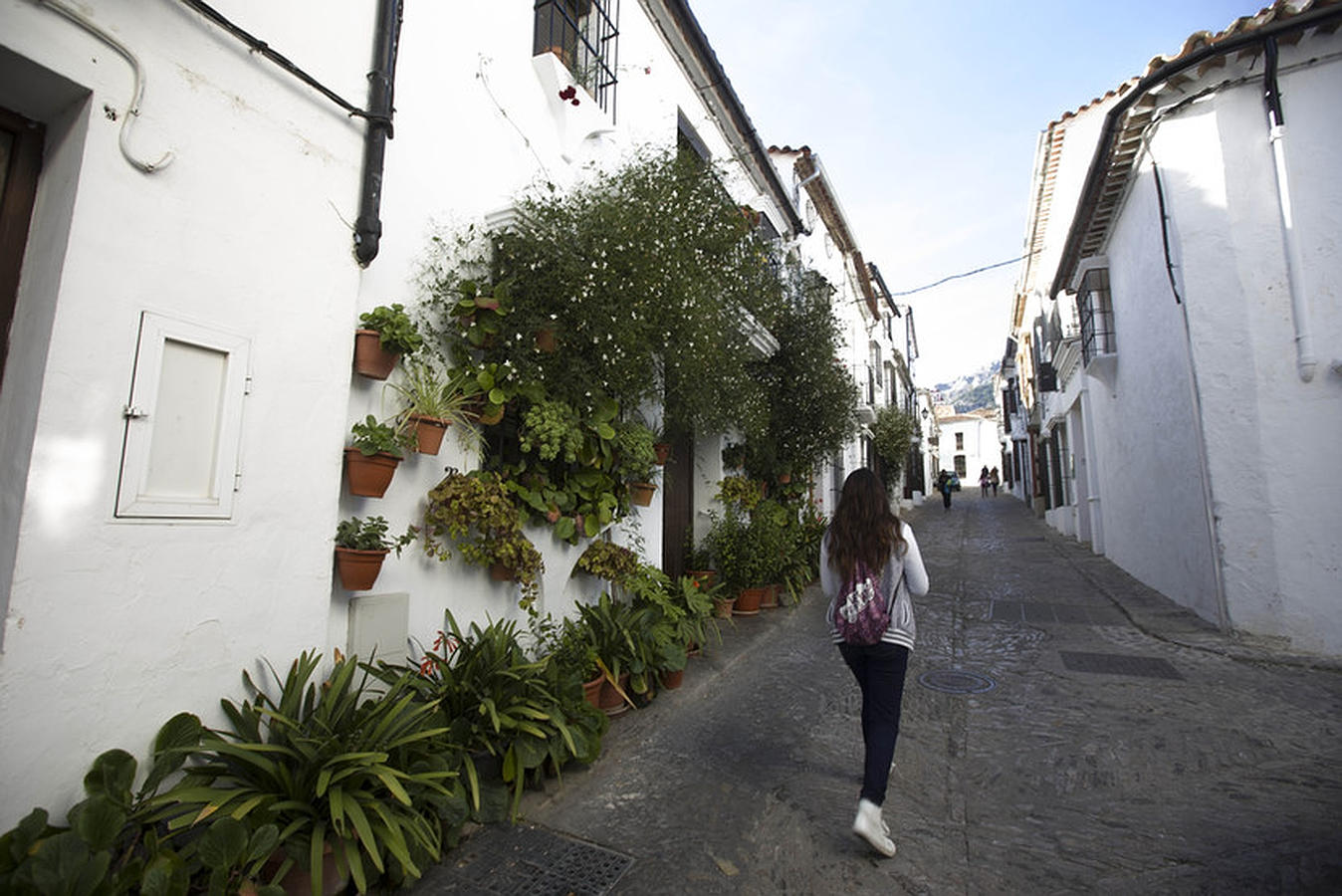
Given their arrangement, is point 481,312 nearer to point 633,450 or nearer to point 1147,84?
point 633,450

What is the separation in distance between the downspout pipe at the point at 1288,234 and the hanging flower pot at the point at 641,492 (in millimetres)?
6233

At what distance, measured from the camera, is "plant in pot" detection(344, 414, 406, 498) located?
10.8ft

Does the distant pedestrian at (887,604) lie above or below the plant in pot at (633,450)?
below

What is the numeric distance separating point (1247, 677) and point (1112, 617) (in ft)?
7.27

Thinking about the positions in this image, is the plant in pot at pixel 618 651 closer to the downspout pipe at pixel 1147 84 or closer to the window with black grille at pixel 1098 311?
the downspout pipe at pixel 1147 84

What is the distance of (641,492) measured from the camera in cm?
575

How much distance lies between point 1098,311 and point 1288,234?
13.8ft

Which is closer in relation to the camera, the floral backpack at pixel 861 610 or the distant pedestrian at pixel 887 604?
the distant pedestrian at pixel 887 604

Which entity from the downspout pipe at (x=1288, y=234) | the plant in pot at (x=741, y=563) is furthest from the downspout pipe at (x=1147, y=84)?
the plant in pot at (x=741, y=563)

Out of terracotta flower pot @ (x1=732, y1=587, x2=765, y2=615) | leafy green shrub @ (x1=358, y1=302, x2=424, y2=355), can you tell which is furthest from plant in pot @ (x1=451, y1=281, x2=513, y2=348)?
terracotta flower pot @ (x1=732, y1=587, x2=765, y2=615)

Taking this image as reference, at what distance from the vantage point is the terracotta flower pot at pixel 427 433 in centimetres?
363

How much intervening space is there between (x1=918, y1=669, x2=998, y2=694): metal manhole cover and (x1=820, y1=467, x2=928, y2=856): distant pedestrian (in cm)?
222

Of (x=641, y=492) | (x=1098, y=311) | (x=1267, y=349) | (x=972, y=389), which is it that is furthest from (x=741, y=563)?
(x=972, y=389)

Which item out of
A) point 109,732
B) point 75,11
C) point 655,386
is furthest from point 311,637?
point 655,386
